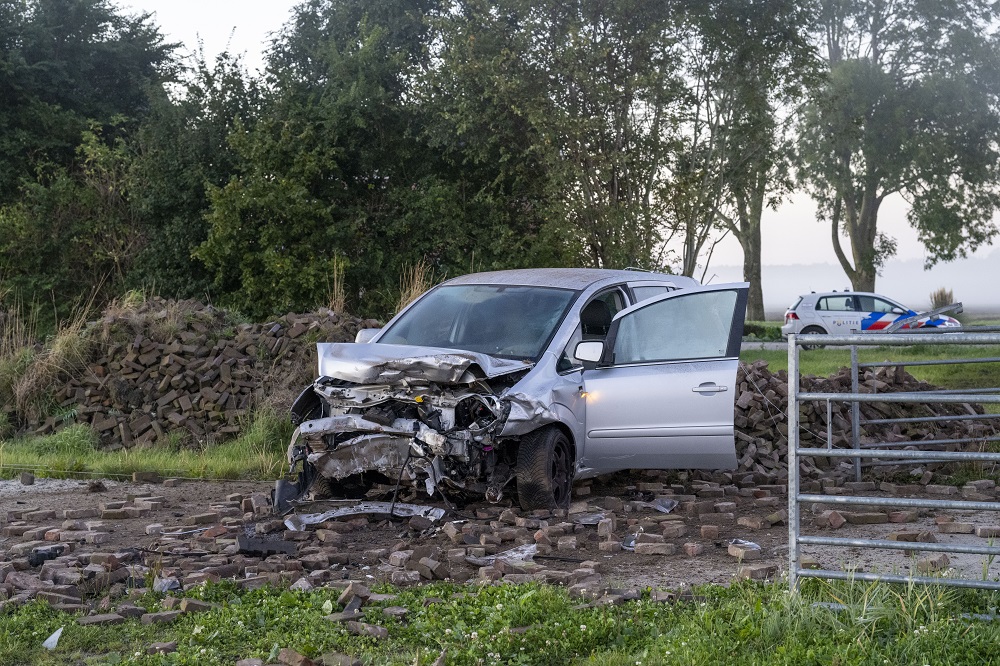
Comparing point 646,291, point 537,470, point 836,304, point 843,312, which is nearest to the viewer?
point 537,470

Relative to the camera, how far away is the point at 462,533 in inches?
292

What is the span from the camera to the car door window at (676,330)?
884 centimetres

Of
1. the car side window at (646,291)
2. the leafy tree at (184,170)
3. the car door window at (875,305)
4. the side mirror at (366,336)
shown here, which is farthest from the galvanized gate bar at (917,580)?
the car door window at (875,305)

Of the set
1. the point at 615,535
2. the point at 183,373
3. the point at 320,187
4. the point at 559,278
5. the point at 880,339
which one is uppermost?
the point at 320,187

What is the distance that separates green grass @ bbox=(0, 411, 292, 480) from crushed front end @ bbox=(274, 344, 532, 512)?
10.3ft

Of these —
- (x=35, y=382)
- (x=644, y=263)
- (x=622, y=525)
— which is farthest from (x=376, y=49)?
(x=622, y=525)

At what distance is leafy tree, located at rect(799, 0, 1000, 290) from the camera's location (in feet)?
123

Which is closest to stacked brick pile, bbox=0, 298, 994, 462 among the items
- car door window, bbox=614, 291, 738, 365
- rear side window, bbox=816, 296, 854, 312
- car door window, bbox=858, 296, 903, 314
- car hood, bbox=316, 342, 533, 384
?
car door window, bbox=614, 291, 738, 365

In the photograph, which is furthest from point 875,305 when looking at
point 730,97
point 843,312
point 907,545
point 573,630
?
point 573,630

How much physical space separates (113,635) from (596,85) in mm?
17741

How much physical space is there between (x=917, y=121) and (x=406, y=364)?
114 feet

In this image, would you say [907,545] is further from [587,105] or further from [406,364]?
[587,105]

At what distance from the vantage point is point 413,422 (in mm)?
7953

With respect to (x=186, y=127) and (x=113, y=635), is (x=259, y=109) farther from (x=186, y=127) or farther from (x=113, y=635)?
(x=113, y=635)
